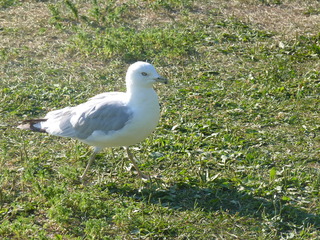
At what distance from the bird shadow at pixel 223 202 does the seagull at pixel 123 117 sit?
1.11ft

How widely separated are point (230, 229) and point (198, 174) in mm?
930

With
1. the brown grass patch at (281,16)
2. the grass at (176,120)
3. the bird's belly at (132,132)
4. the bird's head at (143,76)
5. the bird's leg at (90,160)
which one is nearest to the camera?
the grass at (176,120)

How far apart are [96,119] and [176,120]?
1.58 meters

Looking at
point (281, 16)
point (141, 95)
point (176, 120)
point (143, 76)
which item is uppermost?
point (143, 76)

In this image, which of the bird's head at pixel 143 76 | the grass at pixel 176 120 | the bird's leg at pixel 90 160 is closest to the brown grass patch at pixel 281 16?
the grass at pixel 176 120

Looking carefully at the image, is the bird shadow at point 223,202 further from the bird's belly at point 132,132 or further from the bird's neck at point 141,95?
the bird's neck at point 141,95

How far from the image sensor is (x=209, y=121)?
716 centimetres

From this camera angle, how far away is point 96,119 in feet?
19.4

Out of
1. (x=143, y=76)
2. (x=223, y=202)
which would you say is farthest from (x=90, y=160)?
(x=223, y=202)

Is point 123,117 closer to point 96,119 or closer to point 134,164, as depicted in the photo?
point 96,119

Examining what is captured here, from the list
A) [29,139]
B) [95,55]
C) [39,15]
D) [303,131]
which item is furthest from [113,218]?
[39,15]

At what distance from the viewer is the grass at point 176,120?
5.31 metres

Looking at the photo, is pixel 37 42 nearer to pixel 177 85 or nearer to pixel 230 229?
pixel 177 85

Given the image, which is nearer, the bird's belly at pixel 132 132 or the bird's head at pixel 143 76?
the bird's belly at pixel 132 132
